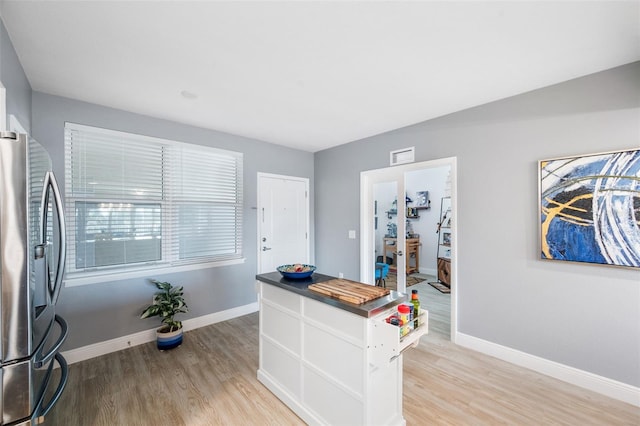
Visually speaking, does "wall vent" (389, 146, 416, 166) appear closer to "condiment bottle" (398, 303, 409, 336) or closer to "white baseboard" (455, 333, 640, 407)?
"white baseboard" (455, 333, 640, 407)

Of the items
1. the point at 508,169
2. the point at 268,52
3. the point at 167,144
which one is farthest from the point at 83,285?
the point at 508,169

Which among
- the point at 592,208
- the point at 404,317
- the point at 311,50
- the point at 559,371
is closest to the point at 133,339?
the point at 404,317

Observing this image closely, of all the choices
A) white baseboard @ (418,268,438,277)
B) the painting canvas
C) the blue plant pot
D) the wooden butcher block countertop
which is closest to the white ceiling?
the painting canvas

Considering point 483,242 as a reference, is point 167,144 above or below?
above

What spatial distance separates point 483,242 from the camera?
2783mm

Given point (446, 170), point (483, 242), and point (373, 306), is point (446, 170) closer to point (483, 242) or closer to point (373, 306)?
point (483, 242)

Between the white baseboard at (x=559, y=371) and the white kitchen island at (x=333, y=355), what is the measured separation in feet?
Result: 4.99

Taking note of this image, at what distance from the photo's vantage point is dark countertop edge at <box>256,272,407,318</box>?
1.51 meters

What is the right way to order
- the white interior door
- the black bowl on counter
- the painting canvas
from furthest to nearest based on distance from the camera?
the white interior door → the black bowl on counter → the painting canvas

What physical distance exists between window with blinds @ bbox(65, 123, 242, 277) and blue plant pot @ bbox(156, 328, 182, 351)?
2.55ft

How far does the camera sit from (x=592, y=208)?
2141 mm

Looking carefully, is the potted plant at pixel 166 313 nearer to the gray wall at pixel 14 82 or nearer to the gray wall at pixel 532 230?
the gray wall at pixel 14 82

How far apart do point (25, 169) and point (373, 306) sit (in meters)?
1.74

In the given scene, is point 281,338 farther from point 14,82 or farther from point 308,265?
point 14,82
